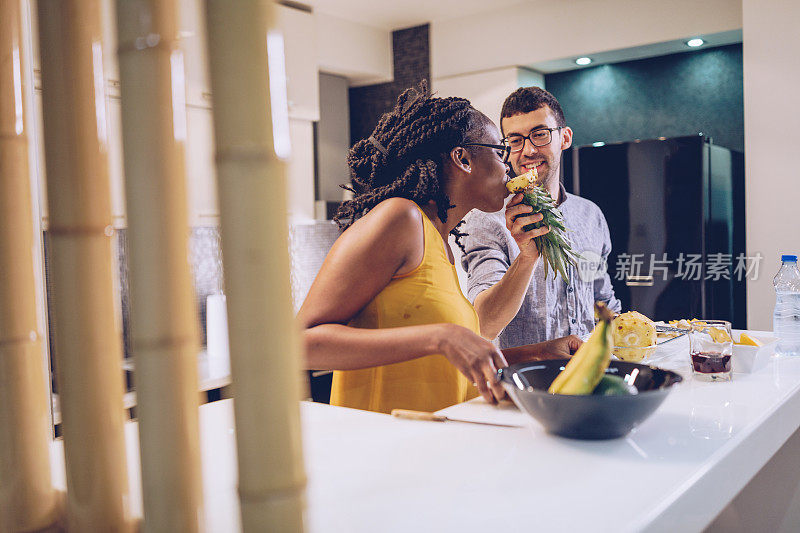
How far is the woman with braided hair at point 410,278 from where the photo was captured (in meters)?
1.29

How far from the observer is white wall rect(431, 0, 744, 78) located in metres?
3.65

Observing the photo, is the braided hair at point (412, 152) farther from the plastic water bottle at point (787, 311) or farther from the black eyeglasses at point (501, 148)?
the plastic water bottle at point (787, 311)

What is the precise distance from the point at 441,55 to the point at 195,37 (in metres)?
1.83

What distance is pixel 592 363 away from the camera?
1.00 m

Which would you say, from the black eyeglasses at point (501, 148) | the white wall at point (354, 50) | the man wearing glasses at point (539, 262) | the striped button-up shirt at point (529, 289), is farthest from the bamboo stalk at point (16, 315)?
the white wall at point (354, 50)

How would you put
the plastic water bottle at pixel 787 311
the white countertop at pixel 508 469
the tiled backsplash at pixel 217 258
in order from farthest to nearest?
1. the tiled backsplash at pixel 217 258
2. the plastic water bottle at pixel 787 311
3. the white countertop at pixel 508 469

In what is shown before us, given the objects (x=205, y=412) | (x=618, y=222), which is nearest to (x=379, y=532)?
(x=205, y=412)

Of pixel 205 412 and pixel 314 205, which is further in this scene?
pixel 314 205

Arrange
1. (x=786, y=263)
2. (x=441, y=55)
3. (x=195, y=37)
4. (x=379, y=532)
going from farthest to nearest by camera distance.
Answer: (x=441, y=55) → (x=195, y=37) → (x=786, y=263) → (x=379, y=532)

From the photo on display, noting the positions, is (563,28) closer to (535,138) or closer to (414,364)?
(535,138)

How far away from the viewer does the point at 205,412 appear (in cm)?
128

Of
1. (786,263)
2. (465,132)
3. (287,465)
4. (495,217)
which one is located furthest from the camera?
(495,217)

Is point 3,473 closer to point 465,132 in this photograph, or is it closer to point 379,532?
point 379,532

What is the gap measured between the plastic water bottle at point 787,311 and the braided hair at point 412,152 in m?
0.91
